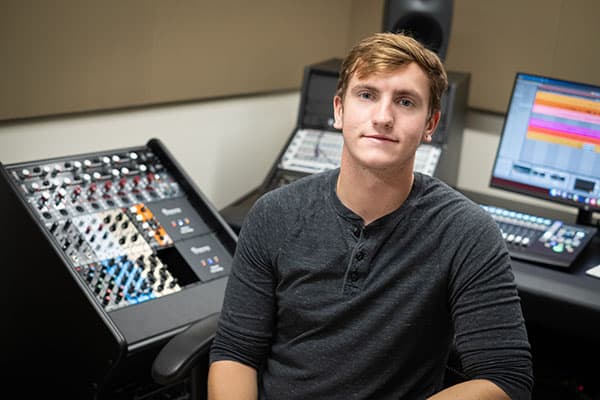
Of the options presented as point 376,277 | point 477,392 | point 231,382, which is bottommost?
point 231,382

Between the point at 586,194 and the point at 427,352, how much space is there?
1081 mm

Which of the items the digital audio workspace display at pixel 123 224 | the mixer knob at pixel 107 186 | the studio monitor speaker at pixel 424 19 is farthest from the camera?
the studio monitor speaker at pixel 424 19

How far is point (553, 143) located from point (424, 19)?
62cm

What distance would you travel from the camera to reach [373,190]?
1507 mm

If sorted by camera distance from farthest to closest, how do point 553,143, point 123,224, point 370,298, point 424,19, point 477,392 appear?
1. point 424,19
2. point 553,143
3. point 123,224
4. point 370,298
5. point 477,392

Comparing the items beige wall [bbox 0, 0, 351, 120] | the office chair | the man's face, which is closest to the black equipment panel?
the office chair

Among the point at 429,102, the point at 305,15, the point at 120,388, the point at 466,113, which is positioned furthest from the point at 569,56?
the point at 120,388

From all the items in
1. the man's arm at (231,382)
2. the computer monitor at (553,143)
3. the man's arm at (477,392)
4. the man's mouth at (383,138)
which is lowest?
the man's arm at (231,382)

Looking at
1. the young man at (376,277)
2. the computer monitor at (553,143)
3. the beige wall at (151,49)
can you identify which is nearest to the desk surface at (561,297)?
the computer monitor at (553,143)

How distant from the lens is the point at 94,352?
1.77 meters

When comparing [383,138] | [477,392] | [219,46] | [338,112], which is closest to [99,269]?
[338,112]

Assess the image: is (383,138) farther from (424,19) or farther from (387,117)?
(424,19)

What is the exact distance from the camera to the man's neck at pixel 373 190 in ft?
4.92

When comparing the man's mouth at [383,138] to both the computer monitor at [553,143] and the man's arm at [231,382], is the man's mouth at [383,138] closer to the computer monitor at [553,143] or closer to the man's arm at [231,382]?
the man's arm at [231,382]
